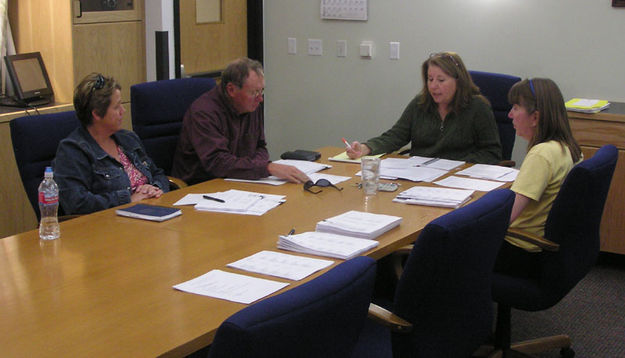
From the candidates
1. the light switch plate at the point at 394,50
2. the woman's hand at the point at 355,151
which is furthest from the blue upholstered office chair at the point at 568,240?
the light switch plate at the point at 394,50

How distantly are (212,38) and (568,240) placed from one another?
11.8 feet

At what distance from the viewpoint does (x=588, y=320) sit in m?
3.76

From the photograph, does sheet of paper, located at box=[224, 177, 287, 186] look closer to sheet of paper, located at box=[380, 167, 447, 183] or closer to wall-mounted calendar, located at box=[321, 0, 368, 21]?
sheet of paper, located at box=[380, 167, 447, 183]

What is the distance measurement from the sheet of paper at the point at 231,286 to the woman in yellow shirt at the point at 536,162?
119 centimetres

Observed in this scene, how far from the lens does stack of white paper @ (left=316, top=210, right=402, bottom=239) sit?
262 cm

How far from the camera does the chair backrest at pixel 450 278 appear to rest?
6.58 feet

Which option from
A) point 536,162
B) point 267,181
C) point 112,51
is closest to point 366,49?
point 112,51

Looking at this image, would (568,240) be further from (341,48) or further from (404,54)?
(341,48)

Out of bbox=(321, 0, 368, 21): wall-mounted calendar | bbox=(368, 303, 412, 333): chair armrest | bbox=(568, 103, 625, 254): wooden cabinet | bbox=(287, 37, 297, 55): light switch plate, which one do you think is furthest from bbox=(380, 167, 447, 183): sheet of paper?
bbox=(287, 37, 297, 55): light switch plate

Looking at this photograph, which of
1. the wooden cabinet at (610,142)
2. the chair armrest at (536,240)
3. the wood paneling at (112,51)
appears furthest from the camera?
the wood paneling at (112,51)

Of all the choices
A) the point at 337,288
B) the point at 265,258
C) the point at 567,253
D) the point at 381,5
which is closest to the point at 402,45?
the point at 381,5

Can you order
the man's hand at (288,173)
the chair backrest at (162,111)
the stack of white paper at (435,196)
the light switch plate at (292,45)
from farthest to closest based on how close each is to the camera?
the light switch plate at (292,45) → the chair backrest at (162,111) → the man's hand at (288,173) → the stack of white paper at (435,196)

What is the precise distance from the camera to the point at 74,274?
222cm

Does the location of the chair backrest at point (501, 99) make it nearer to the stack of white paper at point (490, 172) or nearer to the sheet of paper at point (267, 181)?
the stack of white paper at point (490, 172)
